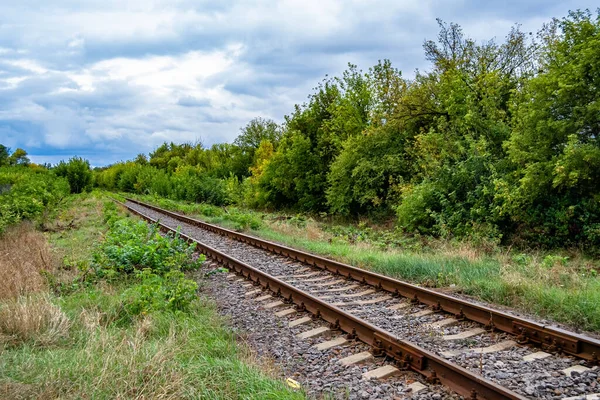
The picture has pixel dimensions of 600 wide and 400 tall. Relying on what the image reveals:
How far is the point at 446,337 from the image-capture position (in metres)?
5.84

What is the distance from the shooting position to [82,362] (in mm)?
4410

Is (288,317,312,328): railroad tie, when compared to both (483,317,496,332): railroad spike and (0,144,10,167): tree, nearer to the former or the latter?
(483,317,496,332): railroad spike

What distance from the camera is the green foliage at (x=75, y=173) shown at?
6956 centimetres

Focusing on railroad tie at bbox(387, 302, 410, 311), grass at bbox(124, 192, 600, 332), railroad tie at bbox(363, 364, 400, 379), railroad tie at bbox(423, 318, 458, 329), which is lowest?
railroad tie at bbox(363, 364, 400, 379)

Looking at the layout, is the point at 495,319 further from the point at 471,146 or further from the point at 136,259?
the point at 471,146

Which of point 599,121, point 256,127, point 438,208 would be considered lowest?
point 438,208

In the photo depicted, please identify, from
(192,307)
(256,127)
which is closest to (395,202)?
(192,307)

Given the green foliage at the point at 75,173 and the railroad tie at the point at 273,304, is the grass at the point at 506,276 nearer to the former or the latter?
the railroad tie at the point at 273,304

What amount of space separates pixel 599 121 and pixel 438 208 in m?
5.84

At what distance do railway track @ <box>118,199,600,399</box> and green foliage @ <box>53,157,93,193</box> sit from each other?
69.3m

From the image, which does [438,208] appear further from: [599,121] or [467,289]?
[467,289]

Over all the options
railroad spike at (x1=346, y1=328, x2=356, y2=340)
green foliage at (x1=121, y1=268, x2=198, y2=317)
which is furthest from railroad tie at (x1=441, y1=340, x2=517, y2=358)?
green foliage at (x1=121, y1=268, x2=198, y2=317)

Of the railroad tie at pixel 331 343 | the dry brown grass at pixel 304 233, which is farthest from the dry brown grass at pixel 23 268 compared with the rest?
the dry brown grass at pixel 304 233

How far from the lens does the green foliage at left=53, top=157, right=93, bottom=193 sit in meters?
69.6
